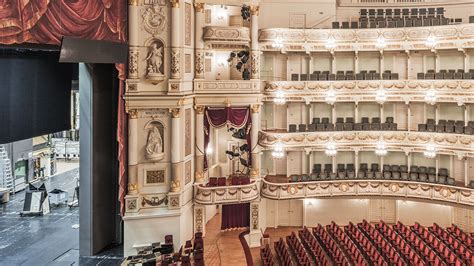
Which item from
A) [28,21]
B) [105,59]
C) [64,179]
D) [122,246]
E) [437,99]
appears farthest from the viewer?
[64,179]

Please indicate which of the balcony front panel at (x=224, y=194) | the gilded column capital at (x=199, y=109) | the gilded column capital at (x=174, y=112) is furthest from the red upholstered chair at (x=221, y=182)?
the gilded column capital at (x=174, y=112)

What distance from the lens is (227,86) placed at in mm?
18219

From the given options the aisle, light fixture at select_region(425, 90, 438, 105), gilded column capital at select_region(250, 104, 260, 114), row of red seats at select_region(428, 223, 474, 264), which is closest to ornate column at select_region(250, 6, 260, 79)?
gilded column capital at select_region(250, 104, 260, 114)

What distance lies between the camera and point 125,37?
50.8 feet

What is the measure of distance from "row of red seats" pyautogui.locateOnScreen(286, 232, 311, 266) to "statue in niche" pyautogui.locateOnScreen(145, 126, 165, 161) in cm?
654

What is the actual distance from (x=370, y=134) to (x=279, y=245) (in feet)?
25.1

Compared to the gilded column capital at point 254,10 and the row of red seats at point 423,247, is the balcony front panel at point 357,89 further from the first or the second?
the row of red seats at point 423,247

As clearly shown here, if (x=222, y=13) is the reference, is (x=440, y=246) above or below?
below

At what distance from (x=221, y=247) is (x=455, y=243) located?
949 centimetres

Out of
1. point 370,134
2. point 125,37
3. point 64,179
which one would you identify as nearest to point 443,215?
point 370,134

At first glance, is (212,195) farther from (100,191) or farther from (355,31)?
(355,31)

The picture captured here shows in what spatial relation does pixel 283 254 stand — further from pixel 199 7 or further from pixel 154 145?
pixel 199 7

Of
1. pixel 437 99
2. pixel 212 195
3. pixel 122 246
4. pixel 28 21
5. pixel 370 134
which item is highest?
pixel 28 21

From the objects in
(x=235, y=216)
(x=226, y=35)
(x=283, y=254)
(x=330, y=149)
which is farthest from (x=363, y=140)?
(x=226, y=35)
